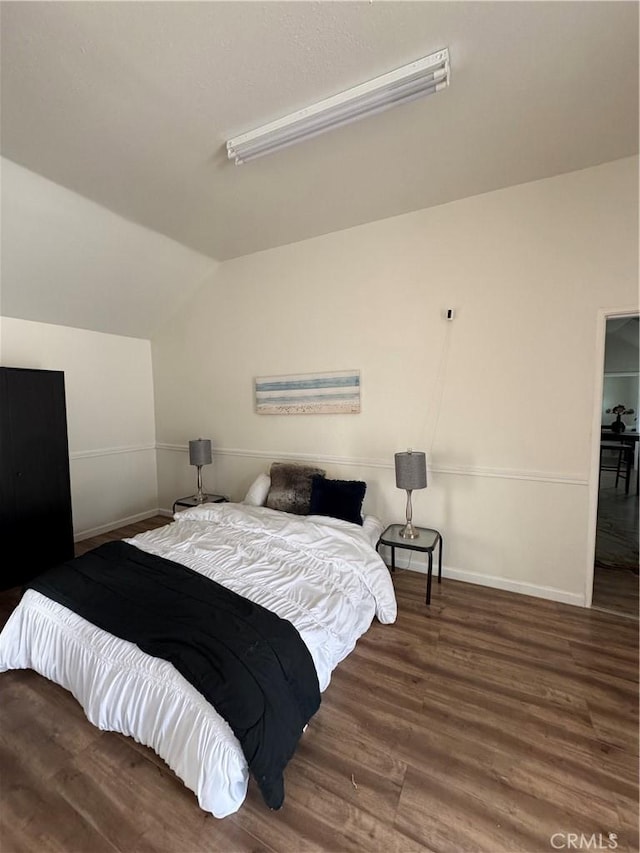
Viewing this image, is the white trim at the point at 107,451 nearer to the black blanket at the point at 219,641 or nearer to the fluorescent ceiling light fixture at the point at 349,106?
the black blanket at the point at 219,641

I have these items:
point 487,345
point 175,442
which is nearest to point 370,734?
Answer: point 487,345

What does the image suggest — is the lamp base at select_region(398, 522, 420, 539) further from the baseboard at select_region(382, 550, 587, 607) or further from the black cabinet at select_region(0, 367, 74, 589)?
the black cabinet at select_region(0, 367, 74, 589)

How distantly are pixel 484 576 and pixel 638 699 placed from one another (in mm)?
1100

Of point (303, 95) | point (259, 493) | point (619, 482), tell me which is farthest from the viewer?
point (619, 482)

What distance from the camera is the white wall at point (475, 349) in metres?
2.39

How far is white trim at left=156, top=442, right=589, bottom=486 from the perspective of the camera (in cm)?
250

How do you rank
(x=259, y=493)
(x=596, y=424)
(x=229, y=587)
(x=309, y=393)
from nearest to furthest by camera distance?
(x=229, y=587), (x=596, y=424), (x=259, y=493), (x=309, y=393)

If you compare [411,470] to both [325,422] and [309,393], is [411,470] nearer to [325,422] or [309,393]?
[325,422]

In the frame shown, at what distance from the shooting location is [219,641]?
1.44 meters

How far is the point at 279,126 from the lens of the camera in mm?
1882

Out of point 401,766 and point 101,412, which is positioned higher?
point 101,412

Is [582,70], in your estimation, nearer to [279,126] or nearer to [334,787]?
[279,126]

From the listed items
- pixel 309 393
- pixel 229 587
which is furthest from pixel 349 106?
pixel 229 587

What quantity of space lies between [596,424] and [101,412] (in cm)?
468
